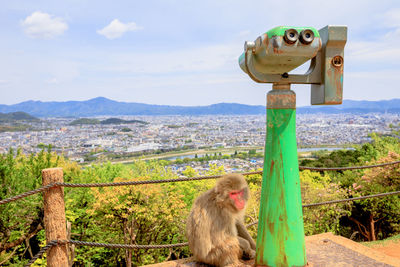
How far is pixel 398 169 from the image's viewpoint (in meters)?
9.38

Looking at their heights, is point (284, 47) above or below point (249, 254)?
above

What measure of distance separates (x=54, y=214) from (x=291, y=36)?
189 centimetres

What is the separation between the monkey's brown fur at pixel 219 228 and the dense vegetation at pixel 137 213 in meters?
7.86

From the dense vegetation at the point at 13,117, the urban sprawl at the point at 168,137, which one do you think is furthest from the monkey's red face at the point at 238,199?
the dense vegetation at the point at 13,117

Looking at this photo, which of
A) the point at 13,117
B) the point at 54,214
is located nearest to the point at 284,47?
the point at 54,214

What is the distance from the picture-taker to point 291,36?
1.83 m

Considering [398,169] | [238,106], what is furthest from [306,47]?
[238,106]

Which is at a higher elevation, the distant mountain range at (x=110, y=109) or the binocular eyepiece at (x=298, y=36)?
the distant mountain range at (x=110, y=109)

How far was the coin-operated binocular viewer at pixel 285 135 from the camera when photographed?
1.99 meters

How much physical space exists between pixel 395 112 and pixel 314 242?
6968 cm

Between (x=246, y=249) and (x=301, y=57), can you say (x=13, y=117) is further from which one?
(x=301, y=57)

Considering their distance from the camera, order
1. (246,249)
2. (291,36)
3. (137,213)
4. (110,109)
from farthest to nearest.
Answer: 1. (110,109)
2. (137,213)
3. (246,249)
4. (291,36)

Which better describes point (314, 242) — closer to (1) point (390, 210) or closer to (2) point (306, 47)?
(2) point (306, 47)

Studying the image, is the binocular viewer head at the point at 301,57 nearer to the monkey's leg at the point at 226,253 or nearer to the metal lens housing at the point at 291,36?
the metal lens housing at the point at 291,36
